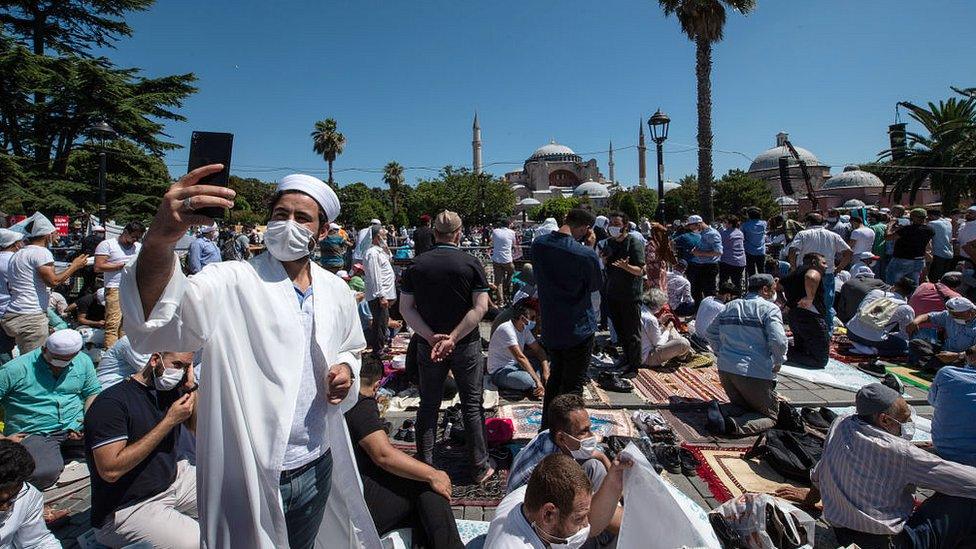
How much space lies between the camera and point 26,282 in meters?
5.14

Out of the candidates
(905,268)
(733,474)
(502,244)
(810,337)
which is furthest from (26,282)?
(905,268)

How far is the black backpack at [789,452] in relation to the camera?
3674mm

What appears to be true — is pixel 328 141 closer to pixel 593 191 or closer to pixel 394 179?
pixel 394 179

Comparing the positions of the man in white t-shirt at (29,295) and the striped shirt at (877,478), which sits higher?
the man in white t-shirt at (29,295)

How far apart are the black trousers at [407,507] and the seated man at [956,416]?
2720 millimetres

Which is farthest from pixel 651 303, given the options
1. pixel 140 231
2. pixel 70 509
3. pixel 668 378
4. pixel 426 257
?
pixel 140 231

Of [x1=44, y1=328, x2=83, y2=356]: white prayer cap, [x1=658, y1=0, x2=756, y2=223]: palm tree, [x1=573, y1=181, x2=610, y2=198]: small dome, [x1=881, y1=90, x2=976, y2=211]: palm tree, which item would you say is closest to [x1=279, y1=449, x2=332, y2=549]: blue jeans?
[x1=44, y1=328, x2=83, y2=356]: white prayer cap

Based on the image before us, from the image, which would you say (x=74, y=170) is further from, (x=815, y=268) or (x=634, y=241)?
(x=815, y=268)

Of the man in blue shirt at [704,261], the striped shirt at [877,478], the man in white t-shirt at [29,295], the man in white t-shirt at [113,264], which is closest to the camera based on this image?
the striped shirt at [877,478]

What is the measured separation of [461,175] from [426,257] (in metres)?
44.9

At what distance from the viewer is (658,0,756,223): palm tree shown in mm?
16969

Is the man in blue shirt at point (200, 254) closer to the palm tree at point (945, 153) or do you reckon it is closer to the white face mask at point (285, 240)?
the white face mask at point (285, 240)

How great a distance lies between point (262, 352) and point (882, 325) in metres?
7.85

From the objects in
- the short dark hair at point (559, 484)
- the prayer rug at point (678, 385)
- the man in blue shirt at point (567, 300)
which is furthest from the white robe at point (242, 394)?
the prayer rug at point (678, 385)
